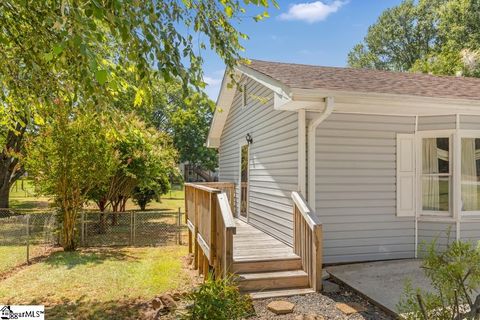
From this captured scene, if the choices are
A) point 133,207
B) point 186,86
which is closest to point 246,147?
point 186,86

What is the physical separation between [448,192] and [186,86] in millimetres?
5245

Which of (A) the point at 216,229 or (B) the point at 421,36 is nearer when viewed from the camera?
(A) the point at 216,229

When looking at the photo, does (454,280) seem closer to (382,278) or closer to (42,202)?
(382,278)

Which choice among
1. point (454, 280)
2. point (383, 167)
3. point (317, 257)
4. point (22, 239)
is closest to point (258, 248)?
point (317, 257)

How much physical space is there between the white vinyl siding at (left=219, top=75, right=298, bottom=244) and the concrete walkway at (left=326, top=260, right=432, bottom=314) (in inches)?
44.1

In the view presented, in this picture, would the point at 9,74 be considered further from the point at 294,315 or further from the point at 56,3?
the point at 294,315

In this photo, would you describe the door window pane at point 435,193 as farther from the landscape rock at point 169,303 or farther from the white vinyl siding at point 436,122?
the landscape rock at point 169,303

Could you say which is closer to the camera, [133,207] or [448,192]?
[448,192]

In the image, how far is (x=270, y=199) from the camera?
701cm

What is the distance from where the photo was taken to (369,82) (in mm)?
6402

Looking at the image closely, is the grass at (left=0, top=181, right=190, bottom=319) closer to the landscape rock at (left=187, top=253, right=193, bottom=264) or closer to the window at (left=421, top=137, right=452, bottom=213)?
the landscape rock at (left=187, top=253, right=193, bottom=264)

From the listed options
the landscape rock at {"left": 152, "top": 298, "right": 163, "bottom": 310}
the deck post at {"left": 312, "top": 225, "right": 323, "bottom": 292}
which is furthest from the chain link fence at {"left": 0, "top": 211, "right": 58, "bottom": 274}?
the deck post at {"left": 312, "top": 225, "right": 323, "bottom": 292}

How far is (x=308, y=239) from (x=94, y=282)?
4.00m

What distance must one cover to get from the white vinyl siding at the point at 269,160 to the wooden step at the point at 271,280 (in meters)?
1.09
